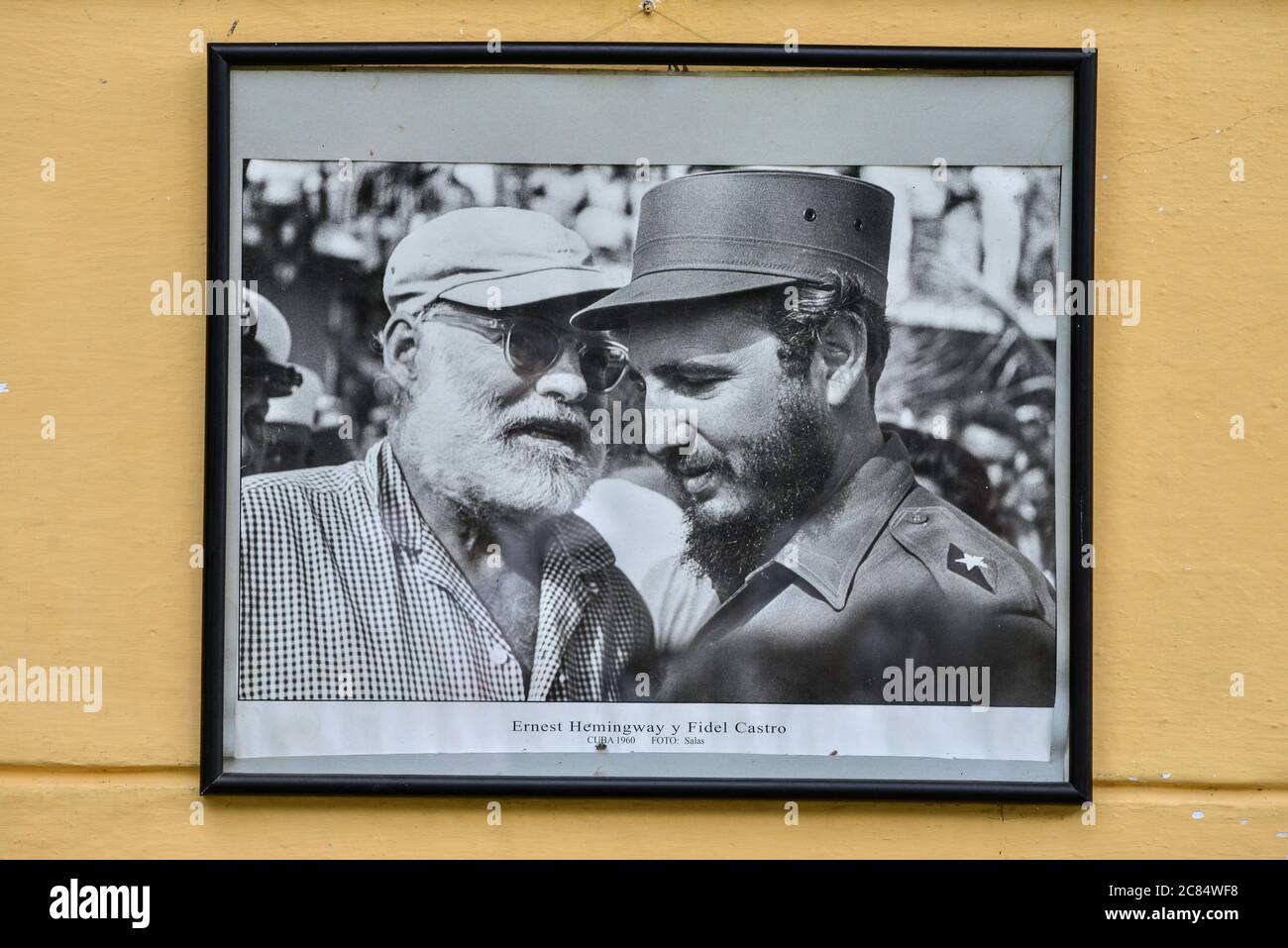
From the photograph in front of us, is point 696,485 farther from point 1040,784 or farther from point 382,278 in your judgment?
point 1040,784

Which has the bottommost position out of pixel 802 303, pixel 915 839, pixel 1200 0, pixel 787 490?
pixel 915 839

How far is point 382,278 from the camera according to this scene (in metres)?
2.10

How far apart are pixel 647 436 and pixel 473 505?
42 cm

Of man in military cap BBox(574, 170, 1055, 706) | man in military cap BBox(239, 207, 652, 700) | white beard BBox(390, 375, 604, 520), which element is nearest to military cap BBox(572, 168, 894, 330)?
→ man in military cap BBox(574, 170, 1055, 706)

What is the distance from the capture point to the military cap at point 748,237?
208 cm

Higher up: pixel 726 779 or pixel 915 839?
pixel 726 779

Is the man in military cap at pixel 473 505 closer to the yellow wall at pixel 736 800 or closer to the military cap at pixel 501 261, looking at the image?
the military cap at pixel 501 261

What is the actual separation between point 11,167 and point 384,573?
1.28 metres

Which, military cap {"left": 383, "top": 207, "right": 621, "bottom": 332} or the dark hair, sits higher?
military cap {"left": 383, "top": 207, "right": 621, "bottom": 332}

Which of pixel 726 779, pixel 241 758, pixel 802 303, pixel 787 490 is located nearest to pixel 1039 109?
pixel 802 303

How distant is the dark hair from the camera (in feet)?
6.84

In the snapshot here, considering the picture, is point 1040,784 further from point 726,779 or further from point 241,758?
point 241,758

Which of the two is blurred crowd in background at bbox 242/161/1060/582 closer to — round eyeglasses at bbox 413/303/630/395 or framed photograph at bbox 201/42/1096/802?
framed photograph at bbox 201/42/1096/802

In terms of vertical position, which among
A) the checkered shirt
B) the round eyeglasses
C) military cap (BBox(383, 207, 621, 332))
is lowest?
the checkered shirt
